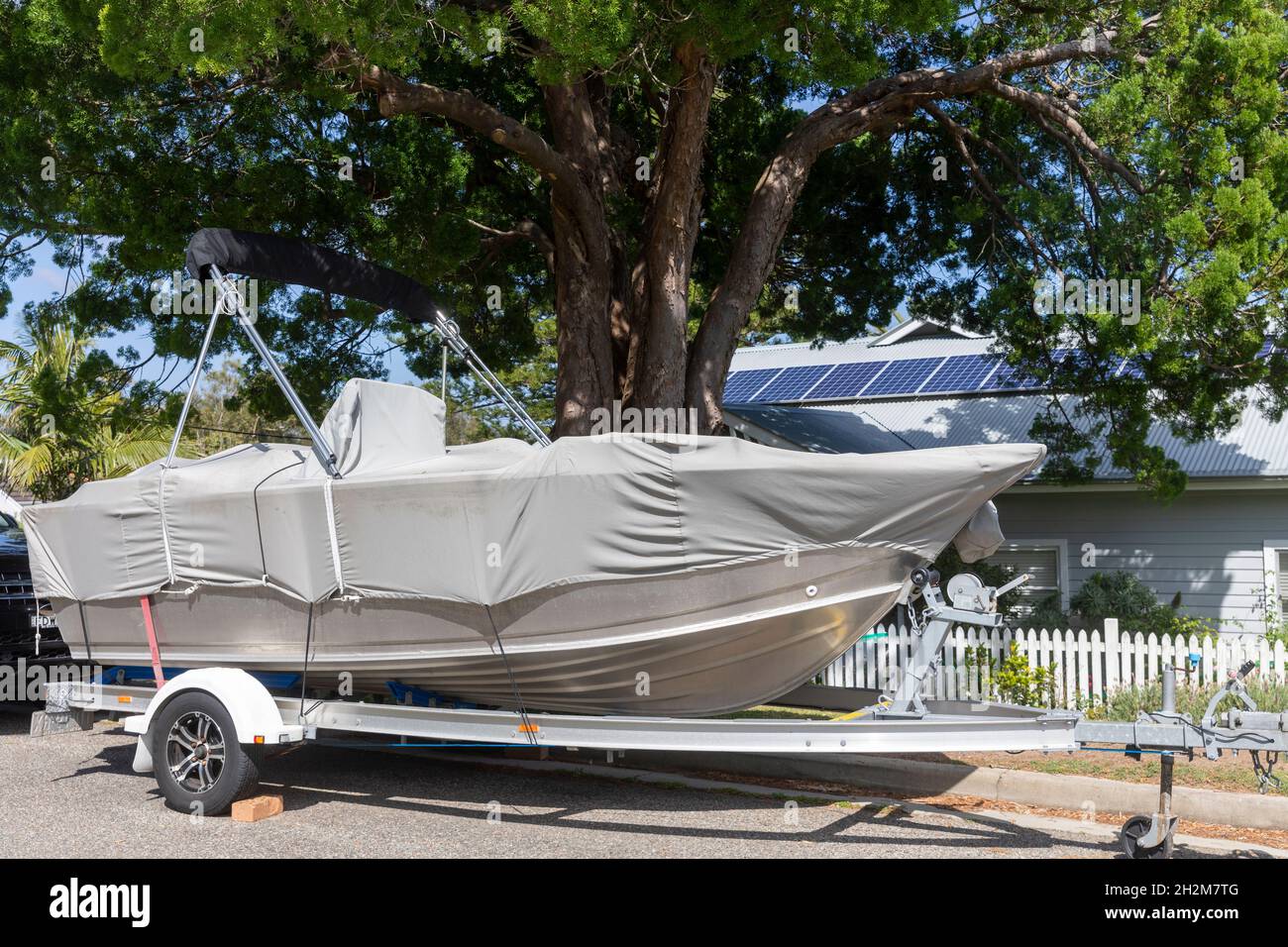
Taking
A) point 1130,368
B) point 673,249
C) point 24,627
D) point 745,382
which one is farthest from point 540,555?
point 745,382

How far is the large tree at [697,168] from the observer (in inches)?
416

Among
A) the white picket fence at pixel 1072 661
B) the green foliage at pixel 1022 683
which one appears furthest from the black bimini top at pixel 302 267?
the green foliage at pixel 1022 683

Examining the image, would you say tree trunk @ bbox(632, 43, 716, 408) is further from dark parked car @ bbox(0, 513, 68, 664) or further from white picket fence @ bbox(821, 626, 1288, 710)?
dark parked car @ bbox(0, 513, 68, 664)

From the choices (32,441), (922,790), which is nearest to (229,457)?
(922,790)

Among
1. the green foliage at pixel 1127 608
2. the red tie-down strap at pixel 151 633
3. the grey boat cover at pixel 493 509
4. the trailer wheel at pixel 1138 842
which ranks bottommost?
the trailer wheel at pixel 1138 842

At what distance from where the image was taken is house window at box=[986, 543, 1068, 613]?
17.2 m

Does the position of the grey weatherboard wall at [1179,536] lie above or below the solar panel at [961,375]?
below

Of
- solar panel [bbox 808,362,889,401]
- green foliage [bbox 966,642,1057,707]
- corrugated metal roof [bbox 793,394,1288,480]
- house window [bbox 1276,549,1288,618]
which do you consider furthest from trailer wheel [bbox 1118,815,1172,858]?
solar panel [bbox 808,362,889,401]

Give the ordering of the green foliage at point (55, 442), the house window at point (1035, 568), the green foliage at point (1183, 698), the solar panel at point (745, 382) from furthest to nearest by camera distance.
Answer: the solar panel at point (745, 382) < the green foliage at point (55, 442) < the house window at point (1035, 568) < the green foliage at point (1183, 698)

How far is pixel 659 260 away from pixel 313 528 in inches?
229

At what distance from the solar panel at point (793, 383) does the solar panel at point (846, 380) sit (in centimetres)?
21

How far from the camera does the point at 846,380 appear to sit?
71.5 ft

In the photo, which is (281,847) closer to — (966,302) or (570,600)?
(570,600)

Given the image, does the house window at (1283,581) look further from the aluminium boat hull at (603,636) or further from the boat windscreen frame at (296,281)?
the aluminium boat hull at (603,636)
